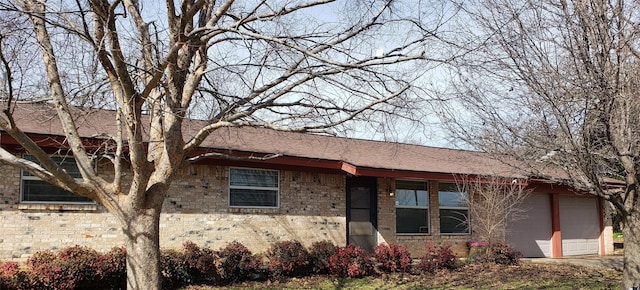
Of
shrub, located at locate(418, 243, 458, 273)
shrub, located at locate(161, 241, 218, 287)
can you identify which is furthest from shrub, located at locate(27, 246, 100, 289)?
shrub, located at locate(418, 243, 458, 273)

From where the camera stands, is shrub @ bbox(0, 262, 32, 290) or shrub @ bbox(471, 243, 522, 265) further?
shrub @ bbox(471, 243, 522, 265)

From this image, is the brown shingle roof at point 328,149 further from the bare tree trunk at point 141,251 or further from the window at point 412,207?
the bare tree trunk at point 141,251

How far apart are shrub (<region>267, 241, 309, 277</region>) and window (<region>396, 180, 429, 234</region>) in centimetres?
427

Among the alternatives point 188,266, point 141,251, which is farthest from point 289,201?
point 141,251

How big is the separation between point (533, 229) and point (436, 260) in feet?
22.1

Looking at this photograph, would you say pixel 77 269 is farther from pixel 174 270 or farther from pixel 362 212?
pixel 362 212

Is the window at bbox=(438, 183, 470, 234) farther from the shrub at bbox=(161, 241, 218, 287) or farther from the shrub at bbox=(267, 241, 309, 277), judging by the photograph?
the shrub at bbox=(161, 241, 218, 287)

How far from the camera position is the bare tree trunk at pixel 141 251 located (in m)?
6.44

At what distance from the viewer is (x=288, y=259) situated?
13.1 meters

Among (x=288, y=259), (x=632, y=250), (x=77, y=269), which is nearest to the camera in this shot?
(x=632, y=250)

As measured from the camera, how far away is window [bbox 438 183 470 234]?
18.1 meters

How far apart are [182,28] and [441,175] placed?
1153 cm

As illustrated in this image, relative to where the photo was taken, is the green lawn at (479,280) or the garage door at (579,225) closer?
the green lawn at (479,280)

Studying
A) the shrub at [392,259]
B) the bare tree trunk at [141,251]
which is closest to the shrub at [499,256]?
the shrub at [392,259]
